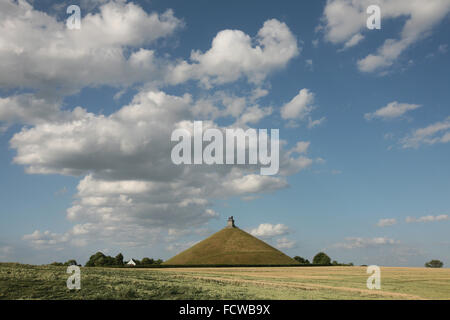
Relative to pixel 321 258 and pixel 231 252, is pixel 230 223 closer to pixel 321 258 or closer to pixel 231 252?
pixel 231 252

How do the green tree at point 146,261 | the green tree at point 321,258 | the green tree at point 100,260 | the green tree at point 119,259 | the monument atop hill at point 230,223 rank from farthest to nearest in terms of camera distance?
1. the monument atop hill at point 230,223
2. the green tree at point 146,261
3. the green tree at point 321,258
4. the green tree at point 119,259
5. the green tree at point 100,260

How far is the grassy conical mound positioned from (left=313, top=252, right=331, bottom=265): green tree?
1586cm

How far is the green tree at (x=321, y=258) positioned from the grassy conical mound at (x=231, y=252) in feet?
52.0

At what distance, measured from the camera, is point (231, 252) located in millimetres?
157750

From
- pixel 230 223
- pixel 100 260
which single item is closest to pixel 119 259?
pixel 100 260

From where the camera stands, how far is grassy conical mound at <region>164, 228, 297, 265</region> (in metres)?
149

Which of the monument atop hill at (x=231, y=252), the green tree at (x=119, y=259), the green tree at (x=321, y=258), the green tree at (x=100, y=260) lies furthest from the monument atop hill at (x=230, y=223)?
the green tree at (x=100, y=260)

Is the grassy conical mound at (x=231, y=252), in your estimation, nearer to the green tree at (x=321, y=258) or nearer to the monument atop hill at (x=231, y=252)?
the monument atop hill at (x=231, y=252)

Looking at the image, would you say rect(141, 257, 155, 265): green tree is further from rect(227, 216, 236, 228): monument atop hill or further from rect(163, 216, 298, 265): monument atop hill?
rect(227, 216, 236, 228): monument atop hill

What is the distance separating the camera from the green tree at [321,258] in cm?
16586

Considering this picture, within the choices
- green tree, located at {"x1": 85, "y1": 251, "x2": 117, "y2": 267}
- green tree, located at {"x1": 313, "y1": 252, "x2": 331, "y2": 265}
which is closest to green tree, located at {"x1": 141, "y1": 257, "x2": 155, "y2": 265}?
green tree, located at {"x1": 85, "y1": 251, "x2": 117, "y2": 267}
